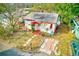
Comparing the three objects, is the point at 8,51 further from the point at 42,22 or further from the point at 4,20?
the point at 42,22

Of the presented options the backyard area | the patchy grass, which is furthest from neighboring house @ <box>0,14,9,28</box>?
the patchy grass

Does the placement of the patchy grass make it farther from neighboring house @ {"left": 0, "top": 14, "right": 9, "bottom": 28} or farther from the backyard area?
neighboring house @ {"left": 0, "top": 14, "right": 9, "bottom": 28}

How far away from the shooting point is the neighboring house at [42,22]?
145 centimetres

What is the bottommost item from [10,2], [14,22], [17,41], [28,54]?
[28,54]

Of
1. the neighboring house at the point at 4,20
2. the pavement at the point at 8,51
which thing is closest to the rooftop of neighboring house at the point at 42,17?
the neighboring house at the point at 4,20

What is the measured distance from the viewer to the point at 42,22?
4.75 feet

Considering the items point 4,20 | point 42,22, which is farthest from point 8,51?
point 42,22

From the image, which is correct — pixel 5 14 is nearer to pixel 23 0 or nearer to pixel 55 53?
pixel 23 0

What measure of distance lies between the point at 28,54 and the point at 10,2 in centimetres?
44

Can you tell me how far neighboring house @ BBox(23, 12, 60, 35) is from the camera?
1.45 meters

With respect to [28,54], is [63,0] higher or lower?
higher

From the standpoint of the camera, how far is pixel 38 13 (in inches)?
57.3

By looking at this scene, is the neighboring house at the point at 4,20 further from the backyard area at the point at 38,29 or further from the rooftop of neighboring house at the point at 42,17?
the rooftop of neighboring house at the point at 42,17

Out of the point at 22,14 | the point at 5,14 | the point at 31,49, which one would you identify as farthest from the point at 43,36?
the point at 5,14
